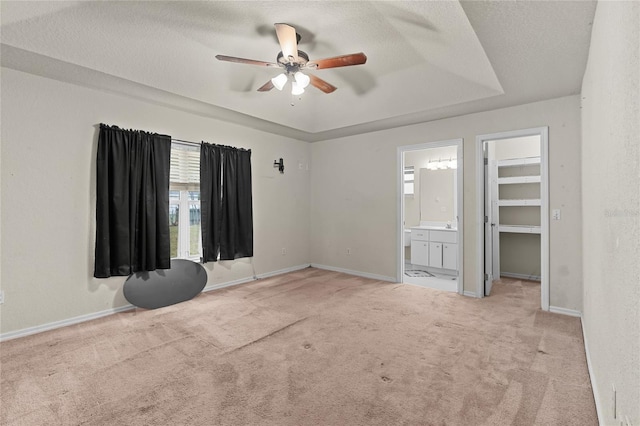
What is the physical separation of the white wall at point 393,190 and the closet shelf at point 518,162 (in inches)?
59.5

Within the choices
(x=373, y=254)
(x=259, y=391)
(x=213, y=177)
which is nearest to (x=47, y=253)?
(x=213, y=177)

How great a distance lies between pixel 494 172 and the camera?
499 cm

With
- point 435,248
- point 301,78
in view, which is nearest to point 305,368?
point 301,78

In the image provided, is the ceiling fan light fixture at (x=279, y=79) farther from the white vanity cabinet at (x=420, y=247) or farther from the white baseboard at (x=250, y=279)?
the white vanity cabinet at (x=420, y=247)

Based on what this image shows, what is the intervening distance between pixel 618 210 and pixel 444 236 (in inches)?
170

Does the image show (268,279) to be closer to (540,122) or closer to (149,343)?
(149,343)

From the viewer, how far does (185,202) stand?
14.1 ft

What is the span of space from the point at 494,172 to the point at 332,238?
9.67ft

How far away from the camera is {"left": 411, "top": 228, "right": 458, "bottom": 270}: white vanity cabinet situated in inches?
211

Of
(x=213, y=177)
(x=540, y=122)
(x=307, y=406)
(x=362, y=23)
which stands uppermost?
(x=362, y=23)

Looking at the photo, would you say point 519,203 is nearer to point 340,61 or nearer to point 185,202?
point 340,61

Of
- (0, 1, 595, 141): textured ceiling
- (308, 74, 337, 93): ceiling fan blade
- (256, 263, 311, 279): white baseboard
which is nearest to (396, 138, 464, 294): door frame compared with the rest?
(0, 1, 595, 141): textured ceiling

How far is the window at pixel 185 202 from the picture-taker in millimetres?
4152

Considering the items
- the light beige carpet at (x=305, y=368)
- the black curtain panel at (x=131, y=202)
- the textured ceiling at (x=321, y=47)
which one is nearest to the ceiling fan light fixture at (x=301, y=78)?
the textured ceiling at (x=321, y=47)
